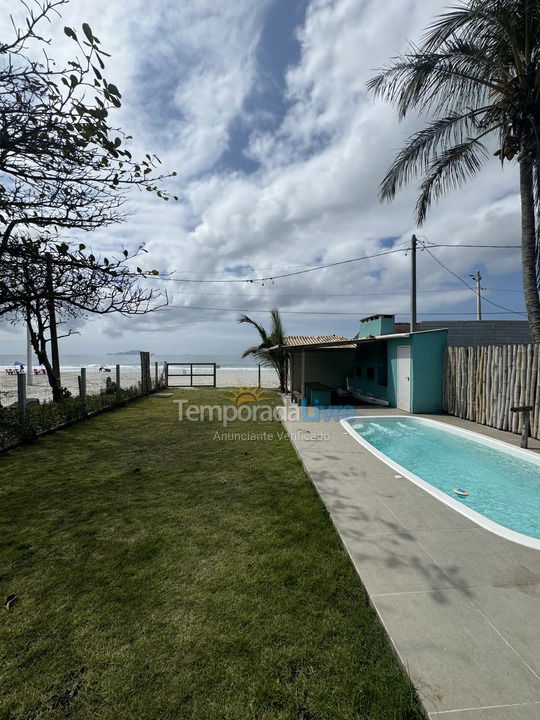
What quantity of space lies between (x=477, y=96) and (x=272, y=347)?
1142 cm

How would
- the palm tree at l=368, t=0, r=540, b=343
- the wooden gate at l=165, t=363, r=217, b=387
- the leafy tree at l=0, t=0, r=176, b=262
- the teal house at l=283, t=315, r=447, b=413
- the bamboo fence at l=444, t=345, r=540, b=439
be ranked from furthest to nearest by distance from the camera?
the wooden gate at l=165, t=363, r=217, b=387 → the teal house at l=283, t=315, r=447, b=413 → the bamboo fence at l=444, t=345, r=540, b=439 → the palm tree at l=368, t=0, r=540, b=343 → the leafy tree at l=0, t=0, r=176, b=262

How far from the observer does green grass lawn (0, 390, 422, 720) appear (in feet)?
5.41

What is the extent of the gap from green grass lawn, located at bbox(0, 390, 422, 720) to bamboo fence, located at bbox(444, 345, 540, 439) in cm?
557

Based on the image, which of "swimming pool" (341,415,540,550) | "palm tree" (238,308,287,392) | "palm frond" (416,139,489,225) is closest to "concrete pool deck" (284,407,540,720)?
"swimming pool" (341,415,540,550)

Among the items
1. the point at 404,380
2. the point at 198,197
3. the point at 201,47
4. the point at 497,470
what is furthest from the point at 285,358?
the point at 201,47

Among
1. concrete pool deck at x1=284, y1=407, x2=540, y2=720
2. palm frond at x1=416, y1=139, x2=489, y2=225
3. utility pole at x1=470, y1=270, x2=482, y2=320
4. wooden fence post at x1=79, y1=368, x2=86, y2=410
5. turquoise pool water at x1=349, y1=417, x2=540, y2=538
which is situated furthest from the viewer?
utility pole at x1=470, y1=270, x2=482, y2=320

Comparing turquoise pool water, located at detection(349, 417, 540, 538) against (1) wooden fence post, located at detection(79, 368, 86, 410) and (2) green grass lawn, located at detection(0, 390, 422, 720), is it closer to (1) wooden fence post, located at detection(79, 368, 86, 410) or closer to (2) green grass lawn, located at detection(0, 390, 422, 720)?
(2) green grass lawn, located at detection(0, 390, 422, 720)

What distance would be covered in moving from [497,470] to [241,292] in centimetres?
2418

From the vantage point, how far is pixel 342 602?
90.4 inches

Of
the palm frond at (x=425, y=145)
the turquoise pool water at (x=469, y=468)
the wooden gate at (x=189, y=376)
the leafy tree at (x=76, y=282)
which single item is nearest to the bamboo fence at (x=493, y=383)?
the turquoise pool water at (x=469, y=468)

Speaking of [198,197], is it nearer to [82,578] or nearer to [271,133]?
[271,133]

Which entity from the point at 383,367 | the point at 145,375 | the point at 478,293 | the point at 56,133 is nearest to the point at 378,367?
the point at 383,367

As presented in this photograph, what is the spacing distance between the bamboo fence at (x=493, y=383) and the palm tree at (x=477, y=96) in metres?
0.82

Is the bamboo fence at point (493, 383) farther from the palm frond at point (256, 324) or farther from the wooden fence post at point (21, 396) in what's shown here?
the wooden fence post at point (21, 396)
